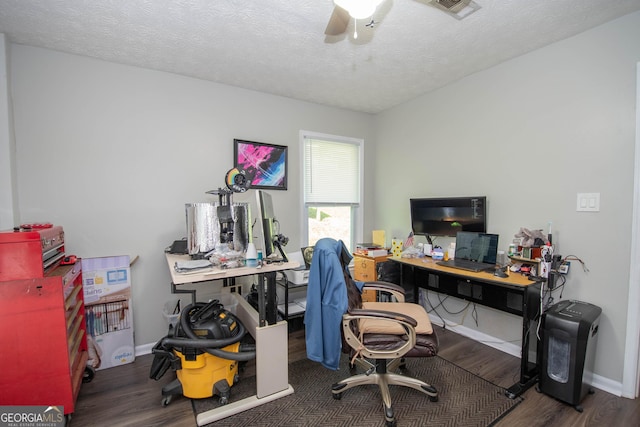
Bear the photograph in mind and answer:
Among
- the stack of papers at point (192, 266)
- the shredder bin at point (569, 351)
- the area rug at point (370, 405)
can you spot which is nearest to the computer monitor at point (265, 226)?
the stack of papers at point (192, 266)

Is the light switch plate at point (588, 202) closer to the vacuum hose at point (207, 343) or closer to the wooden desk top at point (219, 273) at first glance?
the wooden desk top at point (219, 273)

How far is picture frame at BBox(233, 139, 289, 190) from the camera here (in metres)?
3.04

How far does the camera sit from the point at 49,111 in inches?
90.1

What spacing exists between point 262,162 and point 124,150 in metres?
1.27

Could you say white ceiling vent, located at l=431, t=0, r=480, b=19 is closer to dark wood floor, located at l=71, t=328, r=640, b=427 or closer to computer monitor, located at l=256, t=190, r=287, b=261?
computer monitor, located at l=256, t=190, r=287, b=261

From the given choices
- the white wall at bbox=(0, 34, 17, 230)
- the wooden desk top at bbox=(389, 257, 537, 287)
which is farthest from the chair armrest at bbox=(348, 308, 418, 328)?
the white wall at bbox=(0, 34, 17, 230)

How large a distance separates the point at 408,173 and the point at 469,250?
1.24 m

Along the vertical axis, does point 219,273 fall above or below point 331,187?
below

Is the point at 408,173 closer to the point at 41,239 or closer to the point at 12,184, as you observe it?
the point at 41,239

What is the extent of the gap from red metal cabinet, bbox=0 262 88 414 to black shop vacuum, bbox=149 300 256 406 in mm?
→ 482

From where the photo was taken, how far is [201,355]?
6.16 ft

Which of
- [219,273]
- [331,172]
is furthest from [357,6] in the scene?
[331,172]

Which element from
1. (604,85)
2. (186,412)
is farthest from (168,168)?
(604,85)

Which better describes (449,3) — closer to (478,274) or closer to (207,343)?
(478,274)
